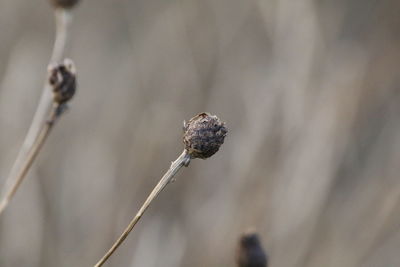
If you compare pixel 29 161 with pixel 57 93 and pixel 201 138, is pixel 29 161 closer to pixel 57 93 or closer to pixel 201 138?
pixel 57 93

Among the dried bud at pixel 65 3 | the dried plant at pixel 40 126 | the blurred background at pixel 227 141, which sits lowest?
the blurred background at pixel 227 141

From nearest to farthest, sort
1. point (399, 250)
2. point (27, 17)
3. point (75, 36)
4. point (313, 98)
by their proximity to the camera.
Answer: point (399, 250)
point (313, 98)
point (27, 17)
point (75, 36)

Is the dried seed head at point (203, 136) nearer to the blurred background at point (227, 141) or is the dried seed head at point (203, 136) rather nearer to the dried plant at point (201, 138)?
the dried plant at point (201, 138)

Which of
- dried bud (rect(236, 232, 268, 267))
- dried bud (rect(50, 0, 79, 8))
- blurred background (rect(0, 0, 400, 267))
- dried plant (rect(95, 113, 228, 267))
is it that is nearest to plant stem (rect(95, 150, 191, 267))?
dried plant (rect(95, 113, 228, 267))

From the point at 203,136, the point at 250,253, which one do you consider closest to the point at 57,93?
the point at 203,136

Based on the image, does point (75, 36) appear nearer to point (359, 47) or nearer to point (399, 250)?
point (359, 47)

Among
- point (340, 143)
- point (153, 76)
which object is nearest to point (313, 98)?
point (340, 143)

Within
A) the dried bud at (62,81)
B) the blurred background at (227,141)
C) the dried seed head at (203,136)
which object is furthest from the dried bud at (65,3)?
the blurred background at (227,141)
